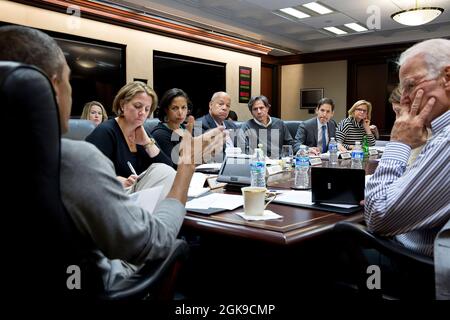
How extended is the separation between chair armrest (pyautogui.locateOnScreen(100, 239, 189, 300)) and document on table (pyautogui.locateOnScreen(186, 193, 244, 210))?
369 millimetres

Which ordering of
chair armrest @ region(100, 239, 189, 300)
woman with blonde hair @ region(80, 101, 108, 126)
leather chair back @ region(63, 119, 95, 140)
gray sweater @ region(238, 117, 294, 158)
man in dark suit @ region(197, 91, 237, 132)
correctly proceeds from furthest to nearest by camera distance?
1. woman with blonde hair @ region(80, 101, 108, 126)
2. gray sweater @ region(238, 117, 294, 158)
3. man in dark suit @ region(197, 91, 237, 132)
4. leather chair back @ region(63, 119, 95, 140)
5. chair armrest @ region(100, 239, 189, 300)

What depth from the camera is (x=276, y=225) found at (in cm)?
123

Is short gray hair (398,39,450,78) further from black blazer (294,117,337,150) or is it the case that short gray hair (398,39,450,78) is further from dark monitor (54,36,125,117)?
dark monitor (54,36,125,117)

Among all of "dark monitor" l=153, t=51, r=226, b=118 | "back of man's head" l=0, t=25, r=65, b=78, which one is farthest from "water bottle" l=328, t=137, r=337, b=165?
"dark monitor" l=153, t=51, r=226, b=118

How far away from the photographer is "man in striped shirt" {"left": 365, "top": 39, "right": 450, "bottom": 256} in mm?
1077

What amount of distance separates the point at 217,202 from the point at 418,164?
0.73 meters

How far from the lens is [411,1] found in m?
5.84

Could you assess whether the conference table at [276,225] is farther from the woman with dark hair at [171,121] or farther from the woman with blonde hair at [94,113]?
the woman with blonde hair at [94,113]

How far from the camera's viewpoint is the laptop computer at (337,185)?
1471 mm

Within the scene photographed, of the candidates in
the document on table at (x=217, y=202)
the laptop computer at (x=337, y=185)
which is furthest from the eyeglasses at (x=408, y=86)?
the document on table at (x=217, y=202)

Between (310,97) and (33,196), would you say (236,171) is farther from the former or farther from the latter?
(310,97)

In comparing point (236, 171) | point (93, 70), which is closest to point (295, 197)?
point (236, 171)
